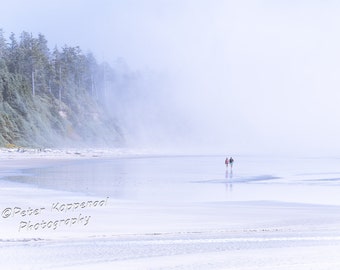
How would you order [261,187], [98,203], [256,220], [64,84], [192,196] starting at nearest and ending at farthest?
[256,220], [98,203], [192,196], [261,187], [64,84]

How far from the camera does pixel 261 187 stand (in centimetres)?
3503

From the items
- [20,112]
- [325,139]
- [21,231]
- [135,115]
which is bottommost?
[325,139]

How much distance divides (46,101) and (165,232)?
81475 mm

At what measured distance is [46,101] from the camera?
96.9m

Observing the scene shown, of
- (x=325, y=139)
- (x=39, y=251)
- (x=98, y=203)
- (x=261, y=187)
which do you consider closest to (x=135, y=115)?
(x=325, y=139)

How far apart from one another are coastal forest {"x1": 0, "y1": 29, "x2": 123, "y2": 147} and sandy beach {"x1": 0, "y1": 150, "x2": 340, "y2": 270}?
47737mm

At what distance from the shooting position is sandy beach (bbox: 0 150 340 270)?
14.7m

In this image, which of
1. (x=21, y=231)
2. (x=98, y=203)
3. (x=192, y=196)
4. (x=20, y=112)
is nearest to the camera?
(x=21, y=231)

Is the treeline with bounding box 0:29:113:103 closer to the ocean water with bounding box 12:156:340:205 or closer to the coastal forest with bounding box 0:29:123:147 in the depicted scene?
the coastal forest with bounding box 0:29:123:147

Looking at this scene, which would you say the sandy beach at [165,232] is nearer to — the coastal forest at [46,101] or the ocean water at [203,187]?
the ocean water at [203,187]

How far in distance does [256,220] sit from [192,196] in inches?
327

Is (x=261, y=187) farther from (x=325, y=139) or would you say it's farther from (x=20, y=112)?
(x=325, y=139)

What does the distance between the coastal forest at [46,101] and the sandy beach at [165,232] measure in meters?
47.7

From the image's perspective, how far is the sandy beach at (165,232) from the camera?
14672 millimetres
